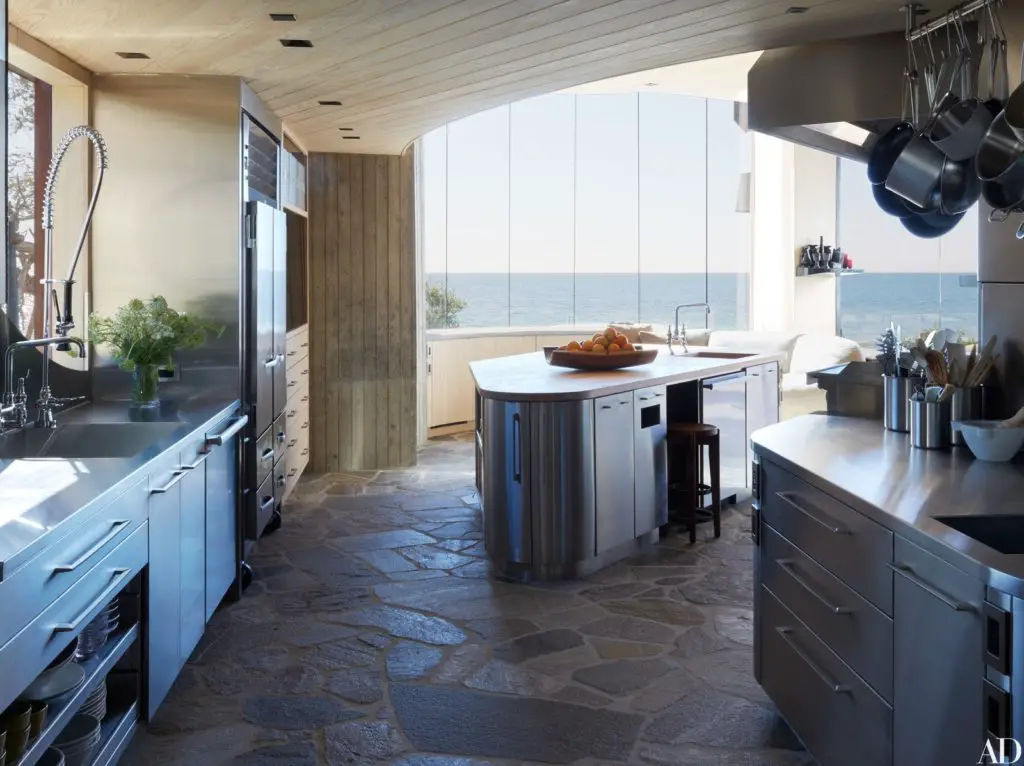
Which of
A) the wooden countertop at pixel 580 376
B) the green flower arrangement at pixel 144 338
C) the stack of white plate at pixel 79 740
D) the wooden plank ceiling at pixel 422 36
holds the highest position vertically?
the wooden plank ceiling at pixel 422 36

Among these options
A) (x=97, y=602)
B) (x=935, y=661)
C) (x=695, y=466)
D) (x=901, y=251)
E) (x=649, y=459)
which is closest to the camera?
(x=935, y=661)

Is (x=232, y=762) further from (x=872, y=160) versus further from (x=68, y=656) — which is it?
(x=872, y=160)

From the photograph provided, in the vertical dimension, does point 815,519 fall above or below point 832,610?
above

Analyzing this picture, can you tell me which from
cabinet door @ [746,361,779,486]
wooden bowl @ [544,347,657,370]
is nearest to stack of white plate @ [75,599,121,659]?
wooden bowl @ [544,347,657,370]

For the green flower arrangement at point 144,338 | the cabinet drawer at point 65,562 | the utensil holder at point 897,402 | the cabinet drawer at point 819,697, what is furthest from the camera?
the green flower arrangement at point 144,338

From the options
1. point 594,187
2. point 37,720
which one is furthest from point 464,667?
point 594,187

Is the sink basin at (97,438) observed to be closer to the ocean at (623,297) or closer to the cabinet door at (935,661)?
the cabinet door at (935,661)

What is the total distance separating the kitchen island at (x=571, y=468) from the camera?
13.7ft

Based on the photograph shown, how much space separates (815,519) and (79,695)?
181cm

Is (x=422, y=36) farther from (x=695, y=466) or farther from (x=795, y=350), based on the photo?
(x=795, y=350)

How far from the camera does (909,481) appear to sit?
220 cm

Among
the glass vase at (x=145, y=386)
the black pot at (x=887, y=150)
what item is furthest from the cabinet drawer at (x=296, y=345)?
the black pot at (x=887, y=150)

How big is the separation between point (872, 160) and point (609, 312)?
3129 cm

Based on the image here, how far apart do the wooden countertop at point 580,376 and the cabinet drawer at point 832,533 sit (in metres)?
1.60
